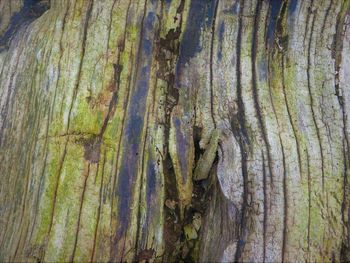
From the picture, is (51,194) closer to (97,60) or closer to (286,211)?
(97,60)

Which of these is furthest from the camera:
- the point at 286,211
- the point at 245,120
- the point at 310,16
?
the point at 310,16

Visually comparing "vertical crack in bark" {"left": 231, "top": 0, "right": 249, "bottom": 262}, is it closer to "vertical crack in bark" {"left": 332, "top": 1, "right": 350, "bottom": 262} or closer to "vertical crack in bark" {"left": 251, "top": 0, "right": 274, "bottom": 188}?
"vertical crack in bark" {"left": 251, "top": 0, "right": 274, "bottom": 188}

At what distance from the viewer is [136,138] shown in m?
1.58

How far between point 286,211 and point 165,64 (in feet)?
2.47

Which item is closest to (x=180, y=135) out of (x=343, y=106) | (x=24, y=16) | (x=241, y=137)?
(x=241, y=137)

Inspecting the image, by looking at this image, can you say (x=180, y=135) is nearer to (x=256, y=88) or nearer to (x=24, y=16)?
(x=256, y=88)

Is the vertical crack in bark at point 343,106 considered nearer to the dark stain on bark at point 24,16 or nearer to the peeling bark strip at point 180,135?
the peeling bark strip at point 180,135

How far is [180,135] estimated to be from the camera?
1619 millimetres

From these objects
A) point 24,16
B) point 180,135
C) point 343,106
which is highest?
point 24,16

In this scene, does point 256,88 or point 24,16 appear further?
point 24,16

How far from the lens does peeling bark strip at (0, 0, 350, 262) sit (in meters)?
1.49

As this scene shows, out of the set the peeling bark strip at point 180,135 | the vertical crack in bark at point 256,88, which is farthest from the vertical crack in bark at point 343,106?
the vertical crack in bark at point 256,88

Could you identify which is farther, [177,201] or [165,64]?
[165,64]

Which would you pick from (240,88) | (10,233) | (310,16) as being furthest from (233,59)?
(10,233)
